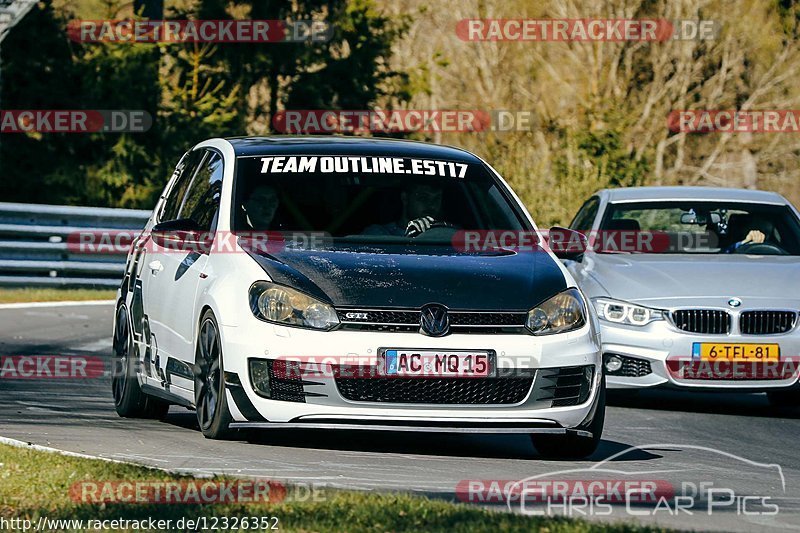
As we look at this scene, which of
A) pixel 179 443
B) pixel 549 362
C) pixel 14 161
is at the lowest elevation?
pixel 14 161

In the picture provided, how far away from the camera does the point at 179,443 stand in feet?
29.2

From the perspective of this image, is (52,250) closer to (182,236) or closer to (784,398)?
(784,398)

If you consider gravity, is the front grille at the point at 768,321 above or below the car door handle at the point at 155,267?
below

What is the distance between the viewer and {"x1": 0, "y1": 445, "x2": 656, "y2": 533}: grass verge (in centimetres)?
609

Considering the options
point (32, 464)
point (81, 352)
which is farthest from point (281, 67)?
point (32, 464)

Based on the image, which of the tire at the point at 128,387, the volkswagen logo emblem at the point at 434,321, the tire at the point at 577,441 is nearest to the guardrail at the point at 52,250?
the tire at the point at 128,387

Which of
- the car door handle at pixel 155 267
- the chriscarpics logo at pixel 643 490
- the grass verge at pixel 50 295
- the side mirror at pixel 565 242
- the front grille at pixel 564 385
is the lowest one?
the grass verge at pixel 50 295

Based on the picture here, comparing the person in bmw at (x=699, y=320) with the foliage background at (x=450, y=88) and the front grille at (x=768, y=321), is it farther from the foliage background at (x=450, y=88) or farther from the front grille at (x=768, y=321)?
the foliage background at (x=450, y=88)

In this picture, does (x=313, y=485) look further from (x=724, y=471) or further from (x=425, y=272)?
(x=724, y=471)

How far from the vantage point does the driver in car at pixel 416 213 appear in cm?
957

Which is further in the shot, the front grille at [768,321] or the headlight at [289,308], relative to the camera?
the front grille at [768,321]

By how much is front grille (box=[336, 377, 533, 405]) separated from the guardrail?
16139 millimetres

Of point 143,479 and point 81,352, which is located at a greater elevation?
Answer: point 143,479

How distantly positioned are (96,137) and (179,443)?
76.9ft
